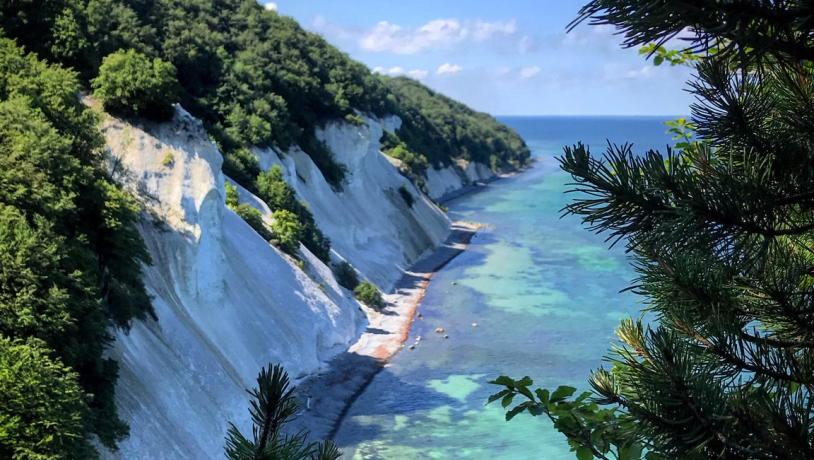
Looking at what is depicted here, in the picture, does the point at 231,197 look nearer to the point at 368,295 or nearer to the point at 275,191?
the point at 275,191

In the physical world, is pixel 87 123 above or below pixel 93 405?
above

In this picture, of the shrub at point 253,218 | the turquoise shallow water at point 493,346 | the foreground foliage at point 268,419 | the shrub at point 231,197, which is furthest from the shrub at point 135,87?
the foreground foliage at point 268,419

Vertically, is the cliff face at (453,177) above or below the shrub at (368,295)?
above

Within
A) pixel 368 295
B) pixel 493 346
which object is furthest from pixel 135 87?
pixel 493 346

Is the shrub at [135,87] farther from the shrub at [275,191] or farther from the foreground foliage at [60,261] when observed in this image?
the shrub at [275,191]

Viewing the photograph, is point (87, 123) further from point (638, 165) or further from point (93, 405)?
point (638, 165)

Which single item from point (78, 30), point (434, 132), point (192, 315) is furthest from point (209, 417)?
point (434, 132)
